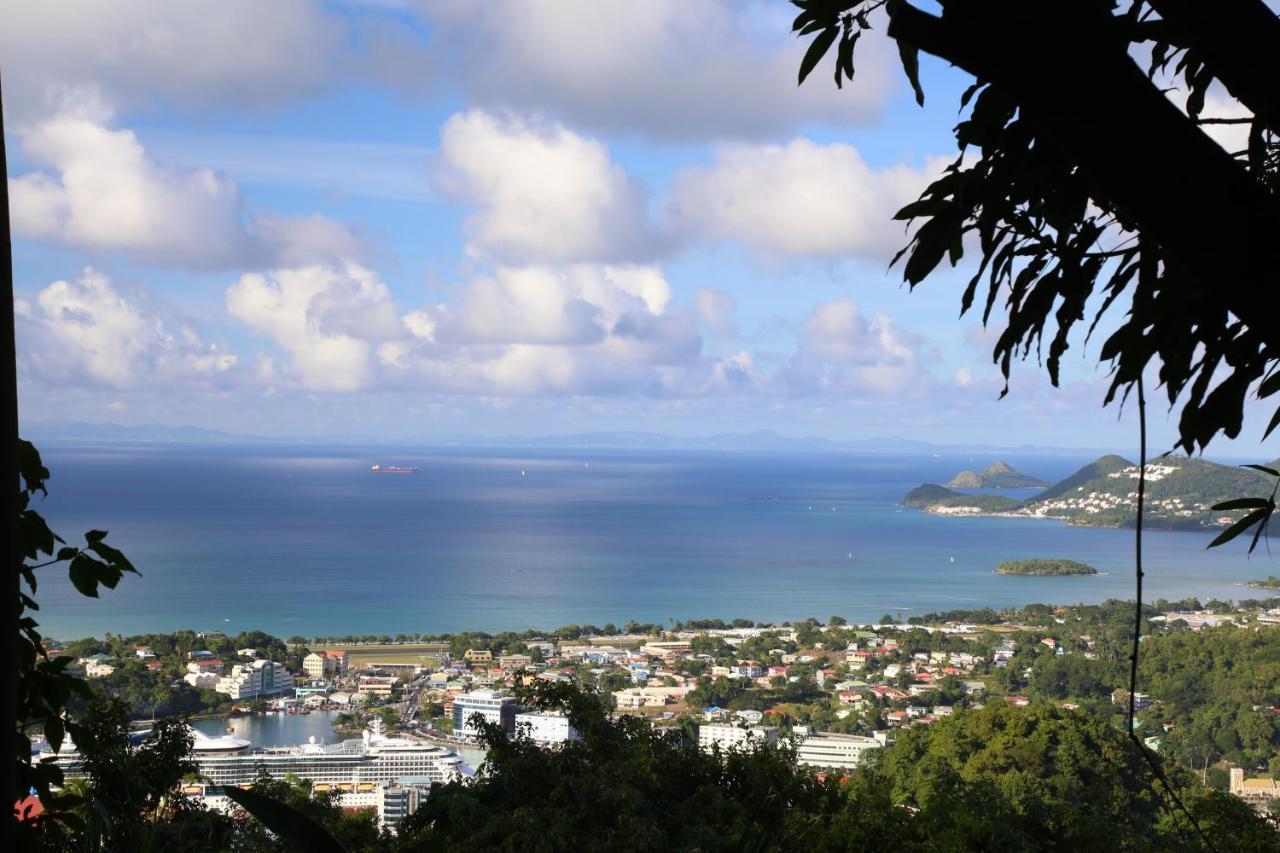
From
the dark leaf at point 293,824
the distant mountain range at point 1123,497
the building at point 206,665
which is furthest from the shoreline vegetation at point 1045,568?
the dark leaf at point 293,824

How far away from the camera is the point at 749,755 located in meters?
4.71

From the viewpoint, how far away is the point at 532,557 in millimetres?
28609

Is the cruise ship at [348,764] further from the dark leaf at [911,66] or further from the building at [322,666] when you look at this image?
the dark leaf at [911,66]

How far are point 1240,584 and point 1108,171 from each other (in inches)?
1097

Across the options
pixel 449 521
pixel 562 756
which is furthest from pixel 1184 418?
pixel 449 521

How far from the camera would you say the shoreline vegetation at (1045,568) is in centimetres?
2642

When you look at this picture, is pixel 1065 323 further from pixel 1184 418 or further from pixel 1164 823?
pixel 1164 823

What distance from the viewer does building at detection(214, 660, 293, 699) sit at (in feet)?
31.2

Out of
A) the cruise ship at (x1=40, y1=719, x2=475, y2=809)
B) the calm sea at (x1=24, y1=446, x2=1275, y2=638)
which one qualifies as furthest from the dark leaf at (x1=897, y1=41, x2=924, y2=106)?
the calm sea at (x1=24, y1=446, x2=1275, y2=638)

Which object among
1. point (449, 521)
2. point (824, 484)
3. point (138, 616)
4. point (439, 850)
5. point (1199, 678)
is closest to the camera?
point (439, 850)

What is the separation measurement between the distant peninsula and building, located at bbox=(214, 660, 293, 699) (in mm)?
52674

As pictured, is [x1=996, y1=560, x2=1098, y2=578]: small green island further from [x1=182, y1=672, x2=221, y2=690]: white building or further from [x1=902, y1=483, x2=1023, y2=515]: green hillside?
[x1=182, y1=672, x2=221, y2=690]: white building

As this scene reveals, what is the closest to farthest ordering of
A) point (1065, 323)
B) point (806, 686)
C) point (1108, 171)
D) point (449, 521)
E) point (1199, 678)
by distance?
1. point (1108, 171)
2. point (1065, 323)
3. point (1199, 678)
4. point (806, 686)
5. point (449, 521)

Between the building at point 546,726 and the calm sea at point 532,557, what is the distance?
12.0 m
